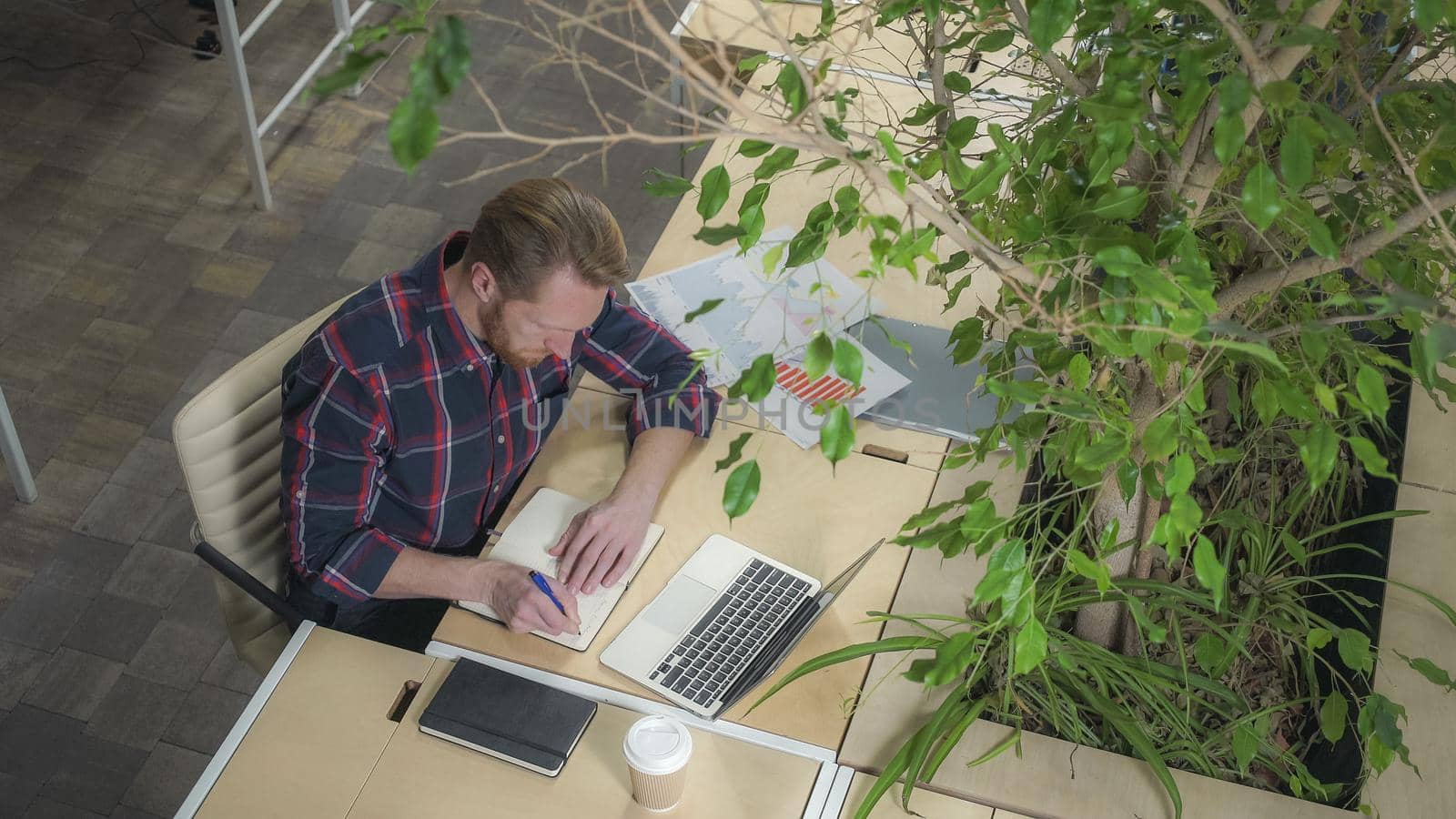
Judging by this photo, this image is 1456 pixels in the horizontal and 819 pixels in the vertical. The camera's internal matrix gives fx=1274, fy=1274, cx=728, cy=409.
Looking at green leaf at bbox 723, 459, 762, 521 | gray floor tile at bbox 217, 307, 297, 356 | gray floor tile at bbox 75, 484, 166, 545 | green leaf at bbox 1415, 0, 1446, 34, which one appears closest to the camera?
green leaf at bbox 1415, 0, 1446, 34

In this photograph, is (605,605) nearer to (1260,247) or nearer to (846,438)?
(846,438)

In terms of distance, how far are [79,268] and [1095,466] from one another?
316cm

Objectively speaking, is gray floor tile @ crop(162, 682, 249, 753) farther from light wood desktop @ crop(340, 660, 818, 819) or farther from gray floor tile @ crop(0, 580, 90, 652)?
light wood desktop @ crop(340, 660, 818, 819)

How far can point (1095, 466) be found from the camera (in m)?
1.14

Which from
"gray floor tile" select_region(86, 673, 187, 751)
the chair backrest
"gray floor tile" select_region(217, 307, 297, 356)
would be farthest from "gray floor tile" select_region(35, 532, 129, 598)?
the chair backrest

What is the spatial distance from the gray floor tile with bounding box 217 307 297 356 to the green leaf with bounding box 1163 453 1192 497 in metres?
2.65

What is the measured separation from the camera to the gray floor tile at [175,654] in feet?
8.64

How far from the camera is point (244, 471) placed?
1.89 meters

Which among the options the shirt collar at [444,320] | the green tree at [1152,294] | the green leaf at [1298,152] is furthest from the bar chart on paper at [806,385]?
the green leaf at [1298,152]

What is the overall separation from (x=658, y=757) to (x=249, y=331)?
223cm

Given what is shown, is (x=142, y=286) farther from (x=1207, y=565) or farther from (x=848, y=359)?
(x=1207, y=565)

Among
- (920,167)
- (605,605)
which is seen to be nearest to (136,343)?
(605,605)

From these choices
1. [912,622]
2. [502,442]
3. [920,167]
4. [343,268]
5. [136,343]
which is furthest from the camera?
[343,268]

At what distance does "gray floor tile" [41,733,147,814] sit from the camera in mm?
2424
